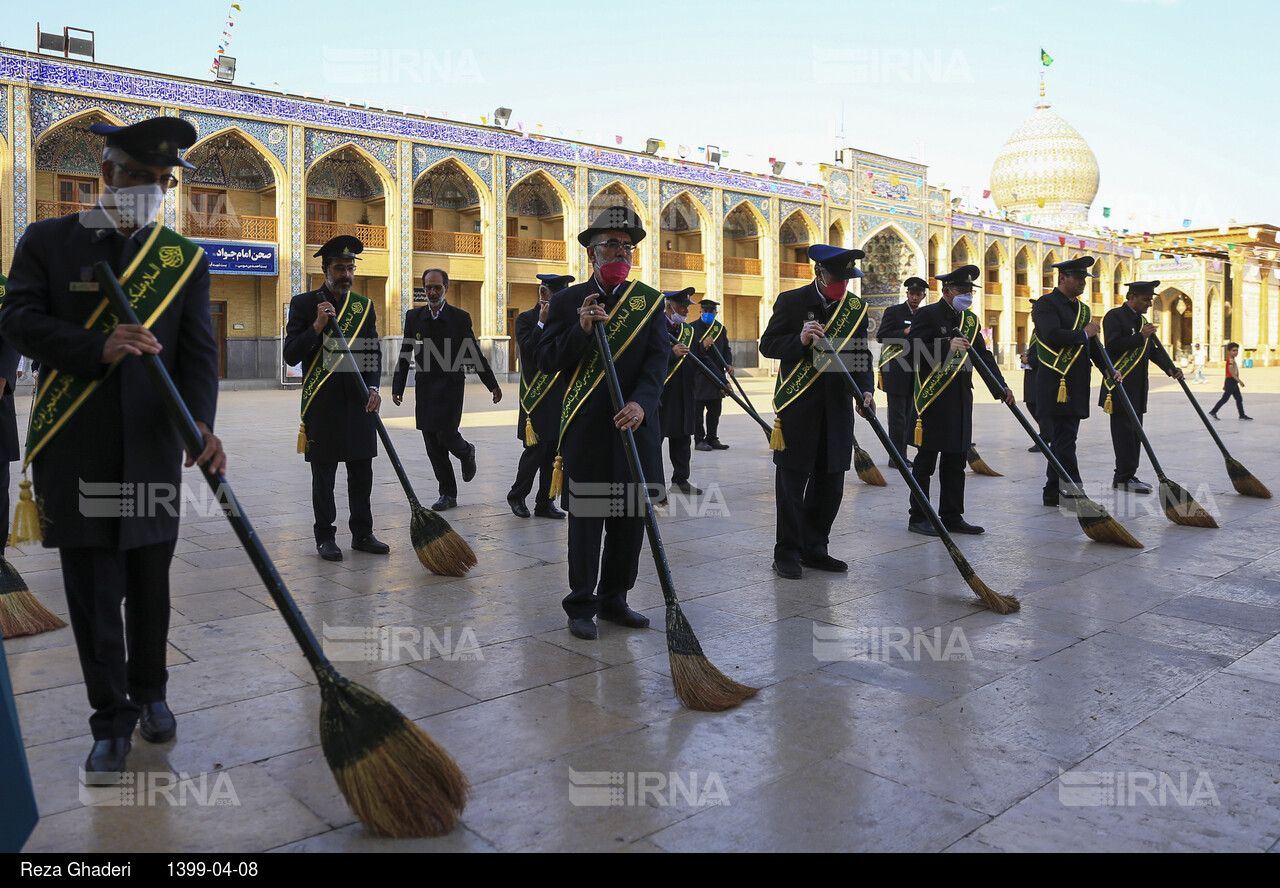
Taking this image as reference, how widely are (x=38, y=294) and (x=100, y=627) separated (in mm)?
909

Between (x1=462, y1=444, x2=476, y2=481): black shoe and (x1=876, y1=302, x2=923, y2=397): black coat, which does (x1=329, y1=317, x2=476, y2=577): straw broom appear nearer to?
(x1=462, y1=444, x2=476, y2=481): black shoe

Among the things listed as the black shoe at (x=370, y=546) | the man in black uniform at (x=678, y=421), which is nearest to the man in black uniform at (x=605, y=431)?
the black shoe at (x=370, y=546)

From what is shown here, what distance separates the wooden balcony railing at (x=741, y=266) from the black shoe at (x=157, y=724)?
97.2 ft

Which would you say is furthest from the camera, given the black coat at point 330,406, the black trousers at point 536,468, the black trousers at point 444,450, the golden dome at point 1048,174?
the golden dome at point 1048,174

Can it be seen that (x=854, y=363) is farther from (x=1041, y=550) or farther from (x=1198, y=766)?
(x=1198, y=766)

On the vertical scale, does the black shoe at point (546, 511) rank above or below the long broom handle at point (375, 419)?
below

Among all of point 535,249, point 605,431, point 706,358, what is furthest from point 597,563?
point 535,249

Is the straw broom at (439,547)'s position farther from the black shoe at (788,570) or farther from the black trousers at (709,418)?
the black trousers at (709,418)

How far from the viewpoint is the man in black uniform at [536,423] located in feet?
21.2

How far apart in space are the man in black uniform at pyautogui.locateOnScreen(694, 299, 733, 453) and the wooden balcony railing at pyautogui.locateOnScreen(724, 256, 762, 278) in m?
20.5

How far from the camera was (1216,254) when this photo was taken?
39.1m

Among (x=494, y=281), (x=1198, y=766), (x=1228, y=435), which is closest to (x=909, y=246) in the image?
(x=494, y=281)

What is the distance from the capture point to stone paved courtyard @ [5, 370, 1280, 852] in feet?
7.62

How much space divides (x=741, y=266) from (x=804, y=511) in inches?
1082
